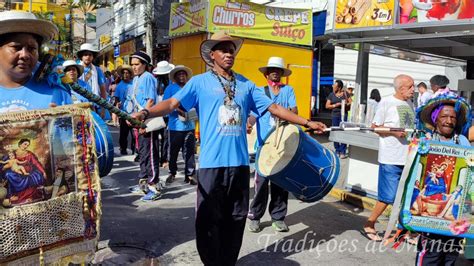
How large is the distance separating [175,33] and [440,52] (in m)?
6.89

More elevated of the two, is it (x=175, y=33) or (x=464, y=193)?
(x=175, y=33)

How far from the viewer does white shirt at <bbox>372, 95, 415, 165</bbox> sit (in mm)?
4641

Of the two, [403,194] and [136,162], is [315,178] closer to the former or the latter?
[403,194]

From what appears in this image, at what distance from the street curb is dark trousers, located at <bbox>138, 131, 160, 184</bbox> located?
2.72m

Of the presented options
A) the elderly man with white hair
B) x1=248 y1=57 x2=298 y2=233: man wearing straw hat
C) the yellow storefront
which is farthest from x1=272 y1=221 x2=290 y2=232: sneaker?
the yellow storefront

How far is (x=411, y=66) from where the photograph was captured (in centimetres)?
1265

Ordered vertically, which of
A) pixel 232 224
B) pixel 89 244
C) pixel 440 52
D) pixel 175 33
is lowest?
pixel 232 224

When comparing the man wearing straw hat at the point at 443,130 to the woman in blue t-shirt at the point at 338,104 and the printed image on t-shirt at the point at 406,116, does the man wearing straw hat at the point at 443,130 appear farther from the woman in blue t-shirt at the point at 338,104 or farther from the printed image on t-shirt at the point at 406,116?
the woman in blue t-shirt at the point at 338,104

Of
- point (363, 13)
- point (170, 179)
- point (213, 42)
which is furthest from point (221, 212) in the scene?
point (363, 13)

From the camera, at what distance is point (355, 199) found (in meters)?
6.32

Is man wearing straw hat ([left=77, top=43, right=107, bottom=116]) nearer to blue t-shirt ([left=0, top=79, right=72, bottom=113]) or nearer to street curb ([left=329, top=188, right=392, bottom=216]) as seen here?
street curb ([left=329, top=188, right=392, bottom=216])

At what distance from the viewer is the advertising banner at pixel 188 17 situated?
10.5m

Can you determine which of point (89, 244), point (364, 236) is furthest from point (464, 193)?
point (89, 244)

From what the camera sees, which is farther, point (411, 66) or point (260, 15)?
point (411, 66)
